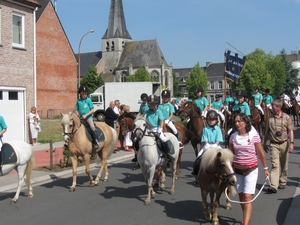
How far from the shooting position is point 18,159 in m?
9.20

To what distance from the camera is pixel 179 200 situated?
354 inches

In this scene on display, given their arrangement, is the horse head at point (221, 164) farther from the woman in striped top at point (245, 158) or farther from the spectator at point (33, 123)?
the spectator at point (33, 123)

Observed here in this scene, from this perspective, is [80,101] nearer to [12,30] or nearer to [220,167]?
[220,167]

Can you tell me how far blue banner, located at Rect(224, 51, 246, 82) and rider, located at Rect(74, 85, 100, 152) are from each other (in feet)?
51.7

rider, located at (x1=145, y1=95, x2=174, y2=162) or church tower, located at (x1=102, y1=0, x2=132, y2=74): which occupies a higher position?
church tower, located at (x1=102, y1=0, x2=132, y2=74)

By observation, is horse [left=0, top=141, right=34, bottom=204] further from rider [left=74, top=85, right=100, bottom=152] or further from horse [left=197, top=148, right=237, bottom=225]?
horse [left=197, top=148, right=237, bottom=225]

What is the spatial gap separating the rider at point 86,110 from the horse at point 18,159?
194 centimetres

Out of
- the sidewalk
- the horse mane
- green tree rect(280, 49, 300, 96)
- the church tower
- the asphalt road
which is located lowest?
the asphalt road

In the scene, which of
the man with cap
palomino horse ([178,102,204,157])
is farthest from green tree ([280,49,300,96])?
palomino horse ([178,102,204,157])

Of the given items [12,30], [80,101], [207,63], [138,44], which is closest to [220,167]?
[80,101]

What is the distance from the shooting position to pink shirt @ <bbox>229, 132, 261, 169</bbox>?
21.4ft

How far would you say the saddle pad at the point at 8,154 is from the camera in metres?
8.96

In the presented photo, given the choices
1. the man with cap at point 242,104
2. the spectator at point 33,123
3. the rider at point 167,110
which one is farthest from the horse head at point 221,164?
the spectator at point 33,123

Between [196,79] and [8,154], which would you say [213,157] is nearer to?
[8,154]
